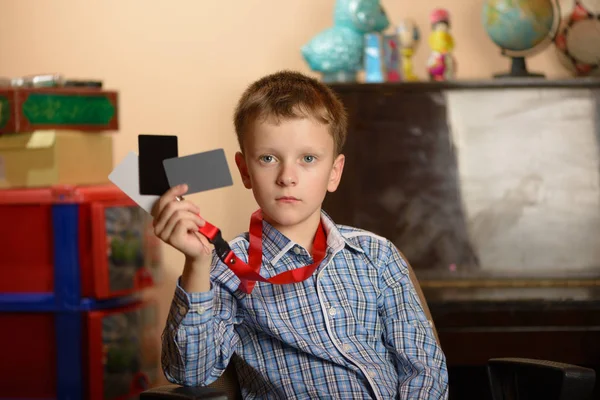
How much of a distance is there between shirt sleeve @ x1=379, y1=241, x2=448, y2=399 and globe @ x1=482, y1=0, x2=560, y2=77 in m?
1.29

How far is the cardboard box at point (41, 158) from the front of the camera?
2768mm

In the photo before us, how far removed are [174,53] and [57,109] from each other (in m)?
0.63

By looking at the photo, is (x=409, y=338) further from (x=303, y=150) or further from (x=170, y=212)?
(x=170, y=212)

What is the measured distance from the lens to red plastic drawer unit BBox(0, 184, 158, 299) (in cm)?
273

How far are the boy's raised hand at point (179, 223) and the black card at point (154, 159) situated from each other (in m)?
0.02

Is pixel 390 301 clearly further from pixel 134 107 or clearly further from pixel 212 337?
pixel 134 107

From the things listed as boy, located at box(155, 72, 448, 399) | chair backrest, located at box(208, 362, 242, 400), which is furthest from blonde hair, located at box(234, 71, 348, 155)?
chair backrest, located at box(208, 362, 242, 400)

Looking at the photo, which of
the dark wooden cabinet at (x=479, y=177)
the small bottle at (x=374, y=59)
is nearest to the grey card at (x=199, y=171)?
the dark wooden cabinet at (x=479, y=177)

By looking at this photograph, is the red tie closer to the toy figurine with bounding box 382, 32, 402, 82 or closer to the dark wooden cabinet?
the dark wooden cabinet

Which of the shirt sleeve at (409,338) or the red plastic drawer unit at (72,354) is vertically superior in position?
the shirt sleeve at (409,338)

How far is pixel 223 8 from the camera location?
326 cm

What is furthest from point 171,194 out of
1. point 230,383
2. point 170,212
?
point 230,383

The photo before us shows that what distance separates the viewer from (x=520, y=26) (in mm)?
2693

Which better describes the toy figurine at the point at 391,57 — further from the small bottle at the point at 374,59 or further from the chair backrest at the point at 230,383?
the chair backrest at the point at 230,383
